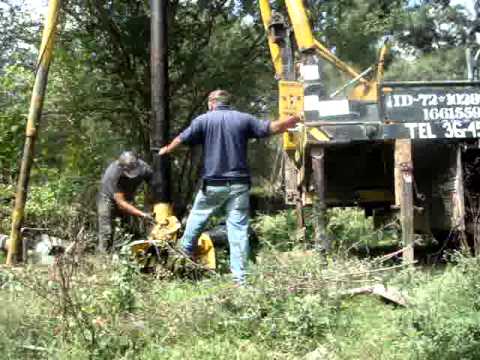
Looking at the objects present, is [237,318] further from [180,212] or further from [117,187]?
[180,212]

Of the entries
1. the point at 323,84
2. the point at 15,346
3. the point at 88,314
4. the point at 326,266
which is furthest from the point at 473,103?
the point at 15,346

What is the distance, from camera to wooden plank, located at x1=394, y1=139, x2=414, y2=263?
6379mm

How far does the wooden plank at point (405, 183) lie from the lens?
638 centimetres

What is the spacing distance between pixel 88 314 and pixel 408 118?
3787mm

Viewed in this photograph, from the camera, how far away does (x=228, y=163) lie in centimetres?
589

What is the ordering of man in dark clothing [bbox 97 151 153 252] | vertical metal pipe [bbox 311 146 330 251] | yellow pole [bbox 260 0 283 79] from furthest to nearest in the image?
yellow pole [bbox 260 0 283 79] → man in dark clothing [bbox 97 151 153 252] → vertical metal pipe [bbox 311 146 330 251]

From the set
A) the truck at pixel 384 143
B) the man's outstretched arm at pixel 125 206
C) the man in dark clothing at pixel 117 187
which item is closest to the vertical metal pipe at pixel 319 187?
the truck at pixel 384 143

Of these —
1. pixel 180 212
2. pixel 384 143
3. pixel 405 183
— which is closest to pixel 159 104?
pixel 384 143

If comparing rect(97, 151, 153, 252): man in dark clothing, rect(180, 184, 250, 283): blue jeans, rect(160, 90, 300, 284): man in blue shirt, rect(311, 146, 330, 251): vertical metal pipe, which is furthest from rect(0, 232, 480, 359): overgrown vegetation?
rect(97, 151, 153, 252): man in dark clothing

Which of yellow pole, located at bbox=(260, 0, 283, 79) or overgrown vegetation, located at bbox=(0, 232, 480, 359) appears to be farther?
yellow pole, located at bbox=(260, 0, 283, 79)

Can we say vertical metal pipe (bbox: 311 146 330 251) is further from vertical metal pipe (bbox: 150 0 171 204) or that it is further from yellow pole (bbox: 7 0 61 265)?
yellow pole (bbox: 7 0 61 265)

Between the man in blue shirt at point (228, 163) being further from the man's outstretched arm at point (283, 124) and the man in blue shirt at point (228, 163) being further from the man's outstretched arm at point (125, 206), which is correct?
the man's outstretched arm at point (125, 206)

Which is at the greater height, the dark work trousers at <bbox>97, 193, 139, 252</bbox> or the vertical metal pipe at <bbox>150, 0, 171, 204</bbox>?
the vertical metal pipe at <bbox>150, 0, 171, 204</bbox>

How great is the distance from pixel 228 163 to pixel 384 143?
73.4 inches
